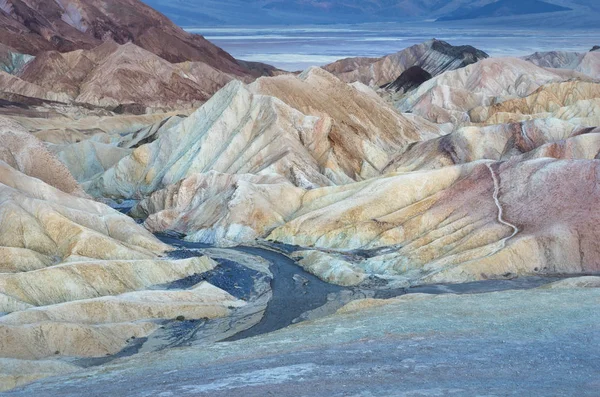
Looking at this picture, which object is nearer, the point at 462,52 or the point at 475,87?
the point at 475,87

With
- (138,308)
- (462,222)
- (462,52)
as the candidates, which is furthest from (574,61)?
(138,308)

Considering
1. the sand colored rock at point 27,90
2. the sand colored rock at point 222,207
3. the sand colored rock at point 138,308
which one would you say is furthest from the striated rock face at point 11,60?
the sand colored rock at point 138,308

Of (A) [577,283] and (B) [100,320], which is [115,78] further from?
(A) [577,283]

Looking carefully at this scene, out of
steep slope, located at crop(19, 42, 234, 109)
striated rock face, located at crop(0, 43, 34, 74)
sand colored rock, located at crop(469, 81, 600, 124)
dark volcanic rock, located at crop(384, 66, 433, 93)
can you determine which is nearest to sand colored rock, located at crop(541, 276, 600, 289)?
sand colored rock, located at crop(469, 81, 600, 124)

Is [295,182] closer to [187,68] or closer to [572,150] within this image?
[572,150]

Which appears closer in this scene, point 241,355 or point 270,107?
point 241,355

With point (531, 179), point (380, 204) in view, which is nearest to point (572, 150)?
point (531, 179)
